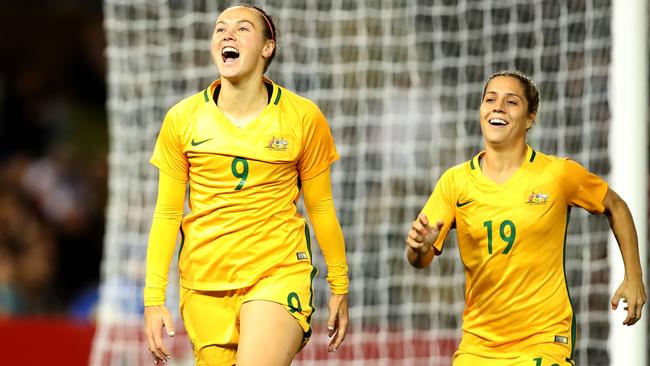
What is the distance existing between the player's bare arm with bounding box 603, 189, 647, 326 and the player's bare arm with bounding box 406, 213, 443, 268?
691 millimetres

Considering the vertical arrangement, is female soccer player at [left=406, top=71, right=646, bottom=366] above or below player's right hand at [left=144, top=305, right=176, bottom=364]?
above

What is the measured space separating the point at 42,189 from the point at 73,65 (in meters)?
1.59

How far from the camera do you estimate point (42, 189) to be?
10.2 meters

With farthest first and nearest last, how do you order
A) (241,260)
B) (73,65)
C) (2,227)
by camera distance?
(73,65) < (2,227) < (241,260)

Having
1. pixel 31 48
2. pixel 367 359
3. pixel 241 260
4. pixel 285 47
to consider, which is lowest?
pixel 367 359

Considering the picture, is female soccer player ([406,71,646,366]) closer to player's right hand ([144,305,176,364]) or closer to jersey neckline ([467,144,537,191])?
jersey neckline ([467,144,537,191])

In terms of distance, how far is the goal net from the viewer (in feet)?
24.4

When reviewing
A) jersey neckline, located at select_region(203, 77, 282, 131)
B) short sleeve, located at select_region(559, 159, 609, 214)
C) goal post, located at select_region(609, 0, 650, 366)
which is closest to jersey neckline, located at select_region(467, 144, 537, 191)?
short sleeve, located at select_region(559, 159, 609, 214)

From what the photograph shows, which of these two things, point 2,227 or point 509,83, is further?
point 2,227

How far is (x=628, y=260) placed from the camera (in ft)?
15.0

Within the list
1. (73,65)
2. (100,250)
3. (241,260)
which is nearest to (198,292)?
(241,260)

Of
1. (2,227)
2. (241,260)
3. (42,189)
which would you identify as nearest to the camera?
(241,260)

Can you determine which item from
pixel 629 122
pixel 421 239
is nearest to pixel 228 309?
pixel 421 239

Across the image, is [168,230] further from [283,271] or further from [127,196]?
[127,196]
